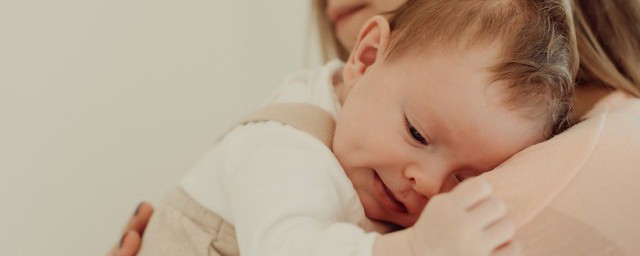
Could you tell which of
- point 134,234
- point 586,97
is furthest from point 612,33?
point 134,234

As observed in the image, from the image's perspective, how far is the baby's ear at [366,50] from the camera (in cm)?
88

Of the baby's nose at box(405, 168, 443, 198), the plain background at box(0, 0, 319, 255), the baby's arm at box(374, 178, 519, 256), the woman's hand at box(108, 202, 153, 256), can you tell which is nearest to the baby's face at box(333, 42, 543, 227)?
the baby's nose at box(405, 168, 443, 198)

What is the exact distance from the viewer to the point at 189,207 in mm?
879

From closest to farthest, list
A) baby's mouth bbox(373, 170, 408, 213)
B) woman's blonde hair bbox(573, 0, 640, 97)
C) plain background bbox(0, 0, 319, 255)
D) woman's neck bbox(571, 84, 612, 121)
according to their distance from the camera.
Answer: baby's mouth bbox(373, 170, 408, 213) → woman's neck bbox(571, 84, 612, 121) → woman's blonde hair bbox(573, 0, 640, 97) → plain background bbox(0, 0, 319, 255)

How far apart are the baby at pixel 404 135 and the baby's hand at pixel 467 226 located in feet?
0.25

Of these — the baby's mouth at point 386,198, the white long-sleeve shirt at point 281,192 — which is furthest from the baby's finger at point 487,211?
the baby's mouth at point 386,198

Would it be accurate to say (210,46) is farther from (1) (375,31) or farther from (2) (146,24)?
(1) (375,31)

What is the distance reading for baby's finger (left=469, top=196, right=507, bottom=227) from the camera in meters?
0.54

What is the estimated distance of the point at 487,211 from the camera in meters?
0.54

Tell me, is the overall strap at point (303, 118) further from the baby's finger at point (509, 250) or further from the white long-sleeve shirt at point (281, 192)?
the baby's finger at point (509, 250)

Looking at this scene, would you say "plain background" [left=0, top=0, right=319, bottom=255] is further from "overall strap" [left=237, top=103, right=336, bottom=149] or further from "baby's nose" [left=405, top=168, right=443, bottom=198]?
"baby's nose" [left=405, top=168, right=443, bottom=198]

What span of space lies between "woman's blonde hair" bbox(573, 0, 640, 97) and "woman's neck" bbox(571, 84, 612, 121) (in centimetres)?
7

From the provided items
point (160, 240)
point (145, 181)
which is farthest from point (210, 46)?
point (160, 240)

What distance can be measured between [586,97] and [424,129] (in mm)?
382
